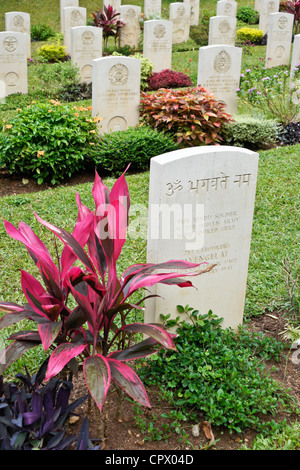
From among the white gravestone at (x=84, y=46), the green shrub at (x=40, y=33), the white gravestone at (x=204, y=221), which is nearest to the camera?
the white gravestone at (x=204, y=221)

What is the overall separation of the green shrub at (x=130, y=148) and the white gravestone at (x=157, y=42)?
5.60 m

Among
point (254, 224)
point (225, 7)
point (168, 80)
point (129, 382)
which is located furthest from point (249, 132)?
point (225, 7)

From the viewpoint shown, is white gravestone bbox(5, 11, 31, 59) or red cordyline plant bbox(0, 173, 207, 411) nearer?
red cordyline plant bbox(0, 173, 207, 411)

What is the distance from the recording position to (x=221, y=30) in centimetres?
1422

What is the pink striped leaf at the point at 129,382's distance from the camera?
7.57ft

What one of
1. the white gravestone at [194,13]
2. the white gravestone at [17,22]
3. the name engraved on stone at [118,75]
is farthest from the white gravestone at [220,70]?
the white gravestone at [194,13]

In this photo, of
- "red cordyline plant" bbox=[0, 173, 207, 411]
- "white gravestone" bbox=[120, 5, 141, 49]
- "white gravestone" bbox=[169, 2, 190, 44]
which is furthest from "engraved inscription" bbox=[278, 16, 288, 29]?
"red cordyline plant" bbox=[0, 173, 207, 411]

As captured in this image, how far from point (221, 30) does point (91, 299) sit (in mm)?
13220

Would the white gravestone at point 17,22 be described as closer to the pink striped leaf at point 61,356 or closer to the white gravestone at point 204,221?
the white gravestone at point 204,221

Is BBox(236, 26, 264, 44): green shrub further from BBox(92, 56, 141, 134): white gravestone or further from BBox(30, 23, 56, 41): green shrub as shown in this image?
BBox(92, 56, 141, 134): white gravestone

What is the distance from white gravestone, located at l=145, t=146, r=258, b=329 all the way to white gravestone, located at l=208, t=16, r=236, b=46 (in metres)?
11.9

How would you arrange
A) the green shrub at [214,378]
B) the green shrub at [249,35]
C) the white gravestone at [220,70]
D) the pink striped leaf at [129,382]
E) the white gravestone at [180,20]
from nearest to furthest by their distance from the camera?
the pink striped leaf at [129,382] → the green shrub at [214,378] → the white gravestone at [220,70] → the white gravestone at [180,20] → the green shrub at [249,35]

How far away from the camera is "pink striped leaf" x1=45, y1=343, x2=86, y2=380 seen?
222 centimetres

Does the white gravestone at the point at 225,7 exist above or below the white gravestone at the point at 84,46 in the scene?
above
